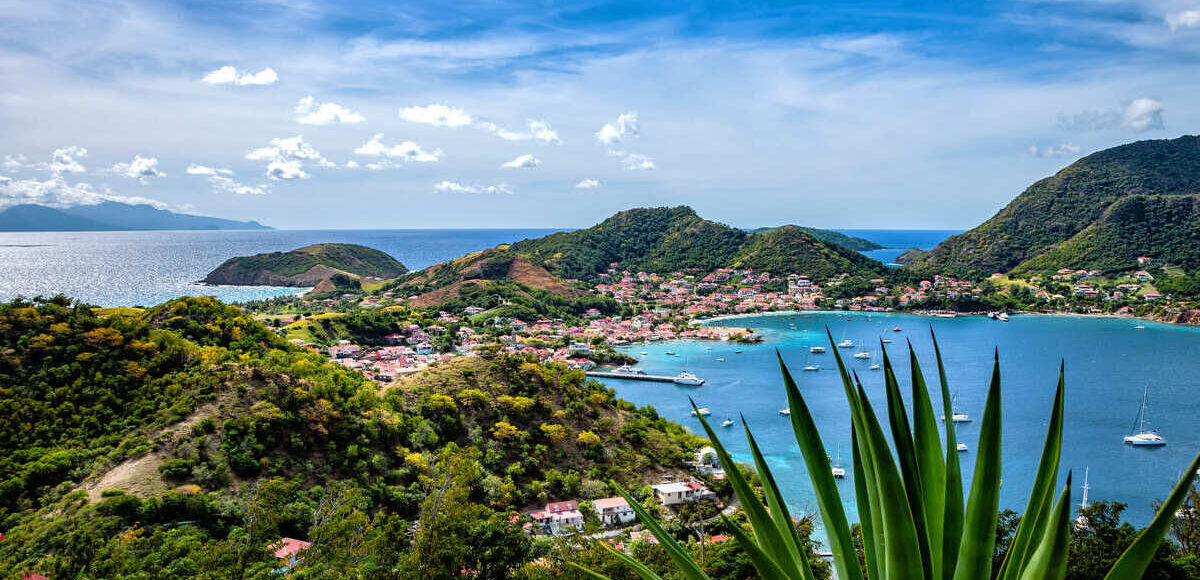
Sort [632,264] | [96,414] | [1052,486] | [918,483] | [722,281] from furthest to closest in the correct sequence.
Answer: [632,264] → [722,281] → [96,414] → [918,483] → [1052,486]

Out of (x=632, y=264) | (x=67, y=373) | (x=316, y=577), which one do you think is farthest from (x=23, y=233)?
(x=316, y=577)

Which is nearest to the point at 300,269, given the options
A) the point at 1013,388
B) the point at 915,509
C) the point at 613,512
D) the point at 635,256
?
the point at 635,256

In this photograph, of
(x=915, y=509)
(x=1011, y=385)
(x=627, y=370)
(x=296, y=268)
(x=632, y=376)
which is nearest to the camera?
(x=915, y=509)

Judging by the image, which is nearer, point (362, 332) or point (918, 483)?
point (918, 483)

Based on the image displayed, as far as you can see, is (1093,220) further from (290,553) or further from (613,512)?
(290,553)

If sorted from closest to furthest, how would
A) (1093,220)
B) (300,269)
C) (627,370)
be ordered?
(627,370), (1093,220), (300,269)

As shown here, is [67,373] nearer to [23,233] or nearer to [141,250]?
[141,250]

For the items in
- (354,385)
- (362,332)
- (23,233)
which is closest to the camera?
(354,385)
